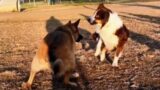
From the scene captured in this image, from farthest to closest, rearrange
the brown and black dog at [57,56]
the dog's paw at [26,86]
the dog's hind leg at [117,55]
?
the dog's hind leg at [117,55]
the dog's paw at [26,86]
the brown and black dog at [57,56]

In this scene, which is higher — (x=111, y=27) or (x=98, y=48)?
(x=111, y=27)

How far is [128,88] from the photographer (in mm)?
7344

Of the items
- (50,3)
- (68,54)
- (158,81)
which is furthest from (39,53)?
(50,3)

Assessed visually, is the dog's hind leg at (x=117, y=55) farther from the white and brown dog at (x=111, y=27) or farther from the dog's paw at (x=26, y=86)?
the dog's paw at (x=26, y=86)

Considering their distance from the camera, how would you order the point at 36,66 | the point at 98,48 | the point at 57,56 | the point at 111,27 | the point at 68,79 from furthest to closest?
the point at 98,48
the point at 111,27
the point at 68,79
the point at 36,66
the point at 57,56

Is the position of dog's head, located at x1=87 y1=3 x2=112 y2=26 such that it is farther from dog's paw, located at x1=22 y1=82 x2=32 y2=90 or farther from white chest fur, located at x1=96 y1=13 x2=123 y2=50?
dog's paw, located at x1=22 y1=82 x2=32 y2=90

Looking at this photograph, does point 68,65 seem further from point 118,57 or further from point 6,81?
point 118,57

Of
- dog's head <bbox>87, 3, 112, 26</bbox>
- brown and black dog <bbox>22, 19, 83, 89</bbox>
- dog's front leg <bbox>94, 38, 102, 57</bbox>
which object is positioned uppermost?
dog's head <bbox>87, 3, 112, 26</bbox>

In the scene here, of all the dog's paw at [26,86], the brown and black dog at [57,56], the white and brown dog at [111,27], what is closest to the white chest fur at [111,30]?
the white and brown dog at [111,27]

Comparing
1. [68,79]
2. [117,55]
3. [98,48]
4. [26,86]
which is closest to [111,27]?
[117,55]

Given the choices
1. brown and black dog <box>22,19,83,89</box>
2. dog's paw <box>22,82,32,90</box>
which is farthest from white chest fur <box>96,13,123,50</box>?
dog's paw <box>22,82,32,90</box>

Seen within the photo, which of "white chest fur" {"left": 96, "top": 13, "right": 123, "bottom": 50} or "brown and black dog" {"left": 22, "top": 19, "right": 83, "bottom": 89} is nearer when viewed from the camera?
"brown and black dog" {"left": 22, "top": 19, "right": 83, "bottom": 89}

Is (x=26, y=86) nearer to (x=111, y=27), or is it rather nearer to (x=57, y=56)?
(x=57, y=56)

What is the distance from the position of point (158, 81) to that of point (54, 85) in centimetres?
185
